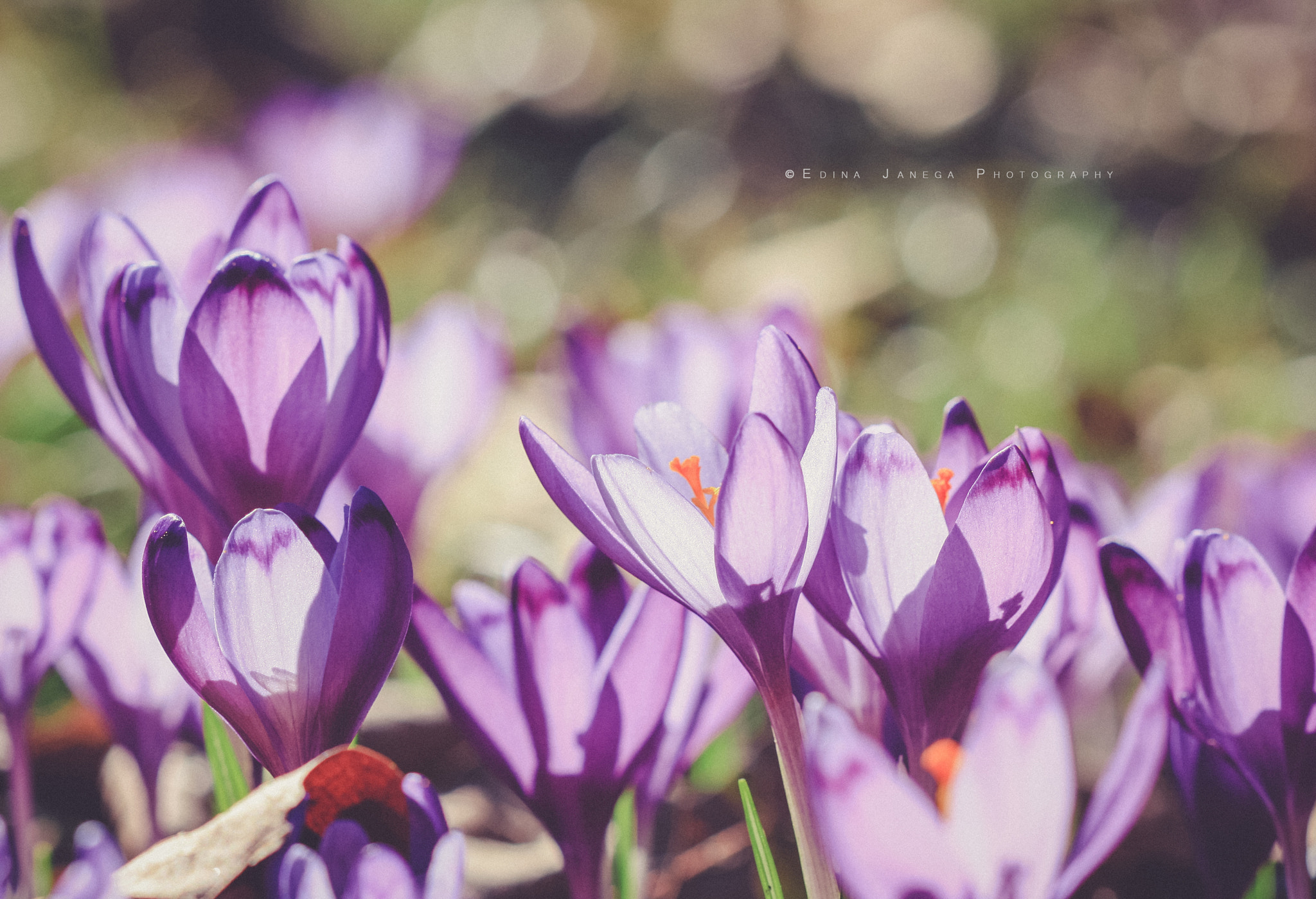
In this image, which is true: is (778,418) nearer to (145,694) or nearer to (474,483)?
(145,694)

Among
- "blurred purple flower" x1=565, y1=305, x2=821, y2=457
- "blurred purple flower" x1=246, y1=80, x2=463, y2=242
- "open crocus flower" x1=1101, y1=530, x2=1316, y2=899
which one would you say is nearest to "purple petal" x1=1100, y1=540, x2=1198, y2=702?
"open crocus flower" x1=1101, y1=530, x2=1316, y2=899

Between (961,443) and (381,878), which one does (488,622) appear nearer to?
(381,878)

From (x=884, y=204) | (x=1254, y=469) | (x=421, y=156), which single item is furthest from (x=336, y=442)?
(x=884, y=204)

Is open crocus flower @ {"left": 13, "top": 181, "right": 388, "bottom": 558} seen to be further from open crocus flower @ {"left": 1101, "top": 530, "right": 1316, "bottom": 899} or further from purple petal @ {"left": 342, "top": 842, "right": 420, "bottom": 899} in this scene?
open crocus flower @ {"left": 1101, "top": 530, "right": 1316, "bottom": 899}

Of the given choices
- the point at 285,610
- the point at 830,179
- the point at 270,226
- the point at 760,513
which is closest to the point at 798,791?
the point at 760,513

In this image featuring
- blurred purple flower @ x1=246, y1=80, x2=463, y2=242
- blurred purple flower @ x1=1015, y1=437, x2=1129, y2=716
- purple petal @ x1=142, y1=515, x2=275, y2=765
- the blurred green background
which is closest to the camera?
purple petal @ x1=142, y1=515, x2=275, y2=765
